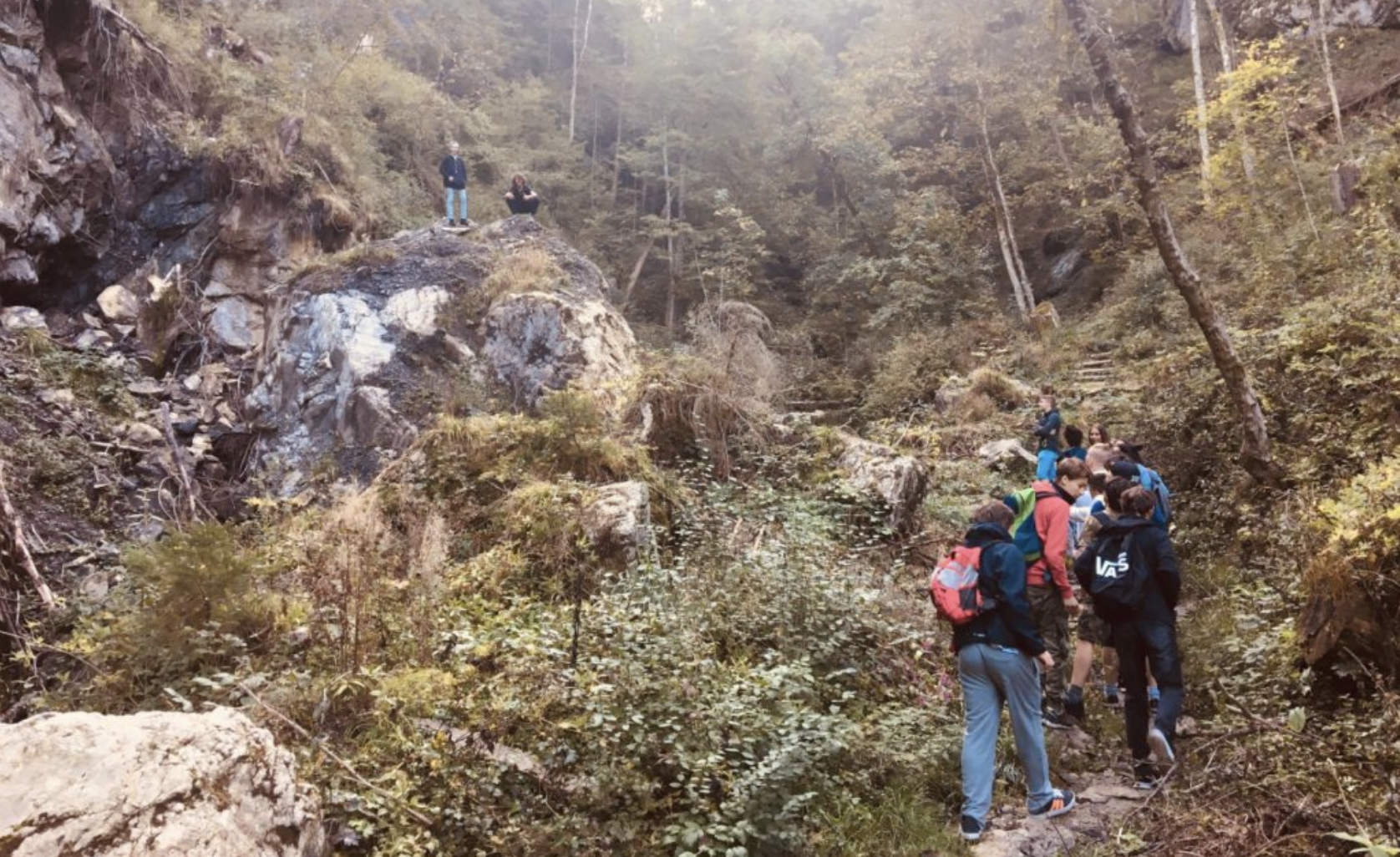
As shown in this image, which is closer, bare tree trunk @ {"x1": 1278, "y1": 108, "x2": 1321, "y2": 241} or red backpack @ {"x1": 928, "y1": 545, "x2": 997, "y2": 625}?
red backpack @ {"x1": 928, "y1": 545, "x2": 997, "y2": 625}

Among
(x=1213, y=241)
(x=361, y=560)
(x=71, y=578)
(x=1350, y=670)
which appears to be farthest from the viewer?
(x=1213, y=241)

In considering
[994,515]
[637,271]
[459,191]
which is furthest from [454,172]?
[994,515]

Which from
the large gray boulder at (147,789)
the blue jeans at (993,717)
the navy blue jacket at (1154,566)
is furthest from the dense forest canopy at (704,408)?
the navy blue jacket at (1154,566)

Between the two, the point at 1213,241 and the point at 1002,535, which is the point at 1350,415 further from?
→ the point at 1213,241

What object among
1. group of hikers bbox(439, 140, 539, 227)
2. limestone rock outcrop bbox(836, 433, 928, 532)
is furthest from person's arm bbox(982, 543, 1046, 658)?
group of hikers bbox(439, 140, 539, 227)

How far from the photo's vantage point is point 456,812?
3.74 m

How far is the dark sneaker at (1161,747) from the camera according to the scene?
437 cm

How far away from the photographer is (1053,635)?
5789 mm

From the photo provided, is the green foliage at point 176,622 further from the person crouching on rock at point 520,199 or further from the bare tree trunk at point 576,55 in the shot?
the bare tree trunk at point 576,55

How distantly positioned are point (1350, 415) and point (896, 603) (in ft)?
15.9

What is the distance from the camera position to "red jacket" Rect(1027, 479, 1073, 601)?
529 centimetres

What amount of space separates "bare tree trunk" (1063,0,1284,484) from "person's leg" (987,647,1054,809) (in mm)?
4958

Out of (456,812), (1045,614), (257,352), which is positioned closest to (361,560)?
(456,812)

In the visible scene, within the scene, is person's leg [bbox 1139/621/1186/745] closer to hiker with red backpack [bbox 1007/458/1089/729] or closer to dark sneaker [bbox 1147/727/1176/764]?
dark sneaker [bbox 1147/727/1176/764]
